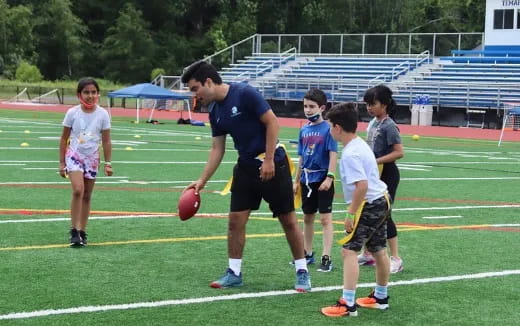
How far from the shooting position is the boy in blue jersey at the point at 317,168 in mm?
8375

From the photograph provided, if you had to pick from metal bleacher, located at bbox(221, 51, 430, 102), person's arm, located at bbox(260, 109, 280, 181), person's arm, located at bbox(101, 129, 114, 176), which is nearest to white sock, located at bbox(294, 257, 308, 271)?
person's arm, located at bbox(260, 109, 280, 181)

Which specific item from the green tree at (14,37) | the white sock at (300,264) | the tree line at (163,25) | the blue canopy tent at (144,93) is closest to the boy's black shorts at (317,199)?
the white sock at (300,264)

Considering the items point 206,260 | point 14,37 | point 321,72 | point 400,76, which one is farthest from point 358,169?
point 14,37

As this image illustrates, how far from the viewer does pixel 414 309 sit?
6.94 m

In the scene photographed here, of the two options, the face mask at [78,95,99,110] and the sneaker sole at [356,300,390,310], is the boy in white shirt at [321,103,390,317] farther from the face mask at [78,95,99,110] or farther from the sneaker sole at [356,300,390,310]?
the face mask at [78,95,99,110]

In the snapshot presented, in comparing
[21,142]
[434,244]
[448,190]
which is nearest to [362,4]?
[21,142]

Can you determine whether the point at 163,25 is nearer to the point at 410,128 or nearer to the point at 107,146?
the point at 410,128

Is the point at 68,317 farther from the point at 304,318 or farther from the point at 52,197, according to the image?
the point at 52,197

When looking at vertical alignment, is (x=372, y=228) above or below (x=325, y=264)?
above

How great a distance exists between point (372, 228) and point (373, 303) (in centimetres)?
59

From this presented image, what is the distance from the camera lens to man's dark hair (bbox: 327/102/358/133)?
6.76 m

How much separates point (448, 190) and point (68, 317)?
393 inches

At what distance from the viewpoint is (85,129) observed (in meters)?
9.41

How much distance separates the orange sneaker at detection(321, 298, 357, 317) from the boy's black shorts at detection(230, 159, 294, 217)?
1087 mm
